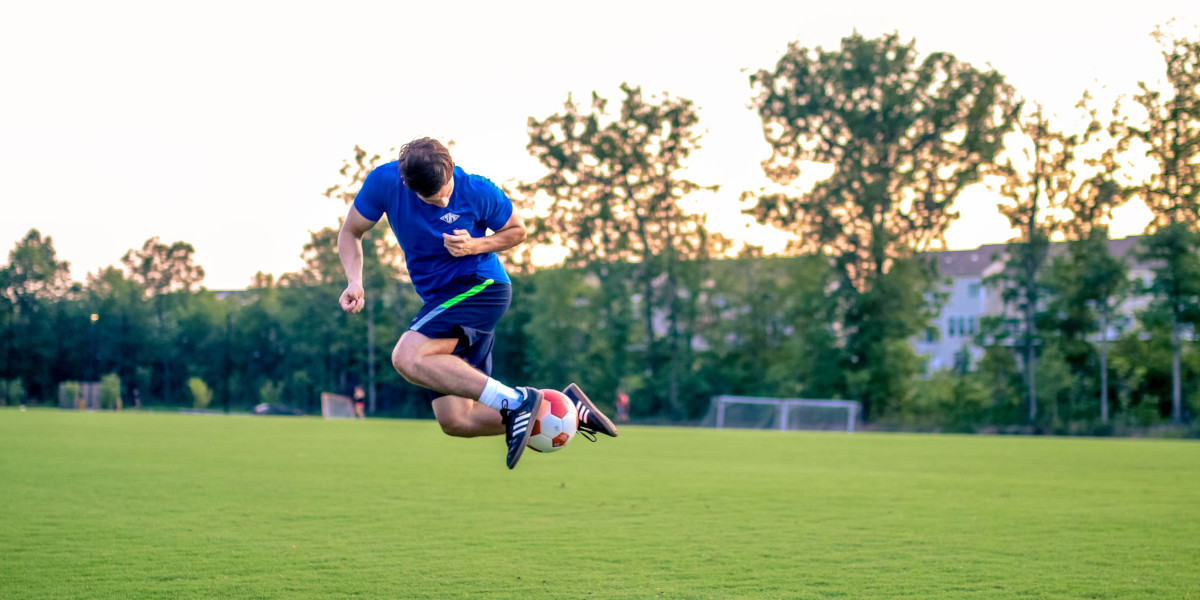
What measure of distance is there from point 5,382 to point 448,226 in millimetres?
86819

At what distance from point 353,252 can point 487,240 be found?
914mm

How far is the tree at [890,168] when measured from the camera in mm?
48906

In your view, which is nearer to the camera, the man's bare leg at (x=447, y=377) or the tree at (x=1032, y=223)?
the man's bare leg at (x=447, y=377)

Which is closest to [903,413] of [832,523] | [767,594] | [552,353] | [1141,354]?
[1141,354]

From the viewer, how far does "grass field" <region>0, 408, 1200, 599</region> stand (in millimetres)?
7887

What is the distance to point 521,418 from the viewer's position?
623cm

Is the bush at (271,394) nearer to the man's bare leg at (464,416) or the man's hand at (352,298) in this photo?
the man's bare leg at (464,416)

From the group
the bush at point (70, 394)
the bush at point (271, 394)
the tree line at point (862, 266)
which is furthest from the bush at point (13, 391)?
the tree line at point (862, 266)

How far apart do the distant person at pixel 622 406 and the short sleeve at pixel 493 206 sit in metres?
49.6

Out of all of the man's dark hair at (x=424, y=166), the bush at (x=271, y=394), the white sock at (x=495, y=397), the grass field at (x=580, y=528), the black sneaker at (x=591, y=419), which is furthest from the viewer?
the bush at (x=271, y=394)

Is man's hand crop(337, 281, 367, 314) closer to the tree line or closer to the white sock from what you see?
the white sock

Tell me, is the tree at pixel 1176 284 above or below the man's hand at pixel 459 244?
above

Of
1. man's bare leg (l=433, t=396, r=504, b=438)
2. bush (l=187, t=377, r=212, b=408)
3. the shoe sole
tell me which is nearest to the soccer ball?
the shoe sole

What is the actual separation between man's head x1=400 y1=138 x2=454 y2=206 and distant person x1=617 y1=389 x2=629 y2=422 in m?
50.1
